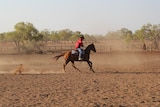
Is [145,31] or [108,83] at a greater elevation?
[145,31]

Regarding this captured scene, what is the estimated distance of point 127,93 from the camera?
41.4 ft

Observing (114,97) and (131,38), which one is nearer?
(114,97)

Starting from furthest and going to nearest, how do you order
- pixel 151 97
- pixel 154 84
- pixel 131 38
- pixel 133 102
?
pixel 131 38 → pixel 154 84 → pixel 151 97 → pixel 133 102

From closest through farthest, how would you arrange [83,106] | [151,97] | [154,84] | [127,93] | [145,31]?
1. [83,106]
2. [151,97]
3. [127,93]
4. [154,84]
5. [145,31]

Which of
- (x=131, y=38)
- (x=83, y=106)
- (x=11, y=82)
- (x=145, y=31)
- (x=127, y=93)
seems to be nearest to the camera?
(x=83, y=106)

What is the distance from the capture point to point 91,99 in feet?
37.5

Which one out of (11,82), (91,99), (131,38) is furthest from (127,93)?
(131,38)

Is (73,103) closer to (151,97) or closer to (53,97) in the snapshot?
(53,97)

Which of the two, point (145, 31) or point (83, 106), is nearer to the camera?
point (83, 106)

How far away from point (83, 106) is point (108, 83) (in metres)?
5.48

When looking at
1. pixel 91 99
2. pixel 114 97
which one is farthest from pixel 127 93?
pixel 91 99

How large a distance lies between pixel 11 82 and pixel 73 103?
6.40 meters

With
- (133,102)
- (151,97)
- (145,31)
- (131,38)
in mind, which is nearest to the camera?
(133,102)

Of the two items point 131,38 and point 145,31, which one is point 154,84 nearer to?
point 145,31
